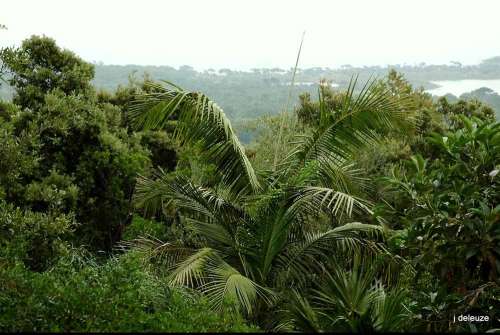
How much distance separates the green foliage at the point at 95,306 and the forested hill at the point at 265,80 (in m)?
31.1

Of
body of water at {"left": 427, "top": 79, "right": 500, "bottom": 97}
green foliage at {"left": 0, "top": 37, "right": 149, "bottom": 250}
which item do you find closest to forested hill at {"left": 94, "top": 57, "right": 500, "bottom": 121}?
body of water at {"left": 427, "top": 79, "right": 500, "bottom": 97}

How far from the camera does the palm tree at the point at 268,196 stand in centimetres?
621

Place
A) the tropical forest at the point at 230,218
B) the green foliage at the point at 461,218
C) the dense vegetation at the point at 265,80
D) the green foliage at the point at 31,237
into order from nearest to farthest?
1. the tropical forest at the point at 230,218
2. the green foliage at the point at 461,218
3. the green foliage at the point at 31,237
4. the dense vegetation at the point at 265,80

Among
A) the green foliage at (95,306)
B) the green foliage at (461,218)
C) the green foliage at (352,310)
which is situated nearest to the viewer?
the green foliage at (95,306)

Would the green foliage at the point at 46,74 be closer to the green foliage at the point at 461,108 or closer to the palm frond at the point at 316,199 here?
the palm frond at the point at 316,199

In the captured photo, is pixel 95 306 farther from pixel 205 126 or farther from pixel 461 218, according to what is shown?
pixel 205 126

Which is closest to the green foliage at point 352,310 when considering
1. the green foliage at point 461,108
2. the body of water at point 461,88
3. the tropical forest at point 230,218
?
the tropical forest at point 230,218

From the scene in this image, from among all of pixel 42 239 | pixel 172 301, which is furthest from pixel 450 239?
pixel 42 239

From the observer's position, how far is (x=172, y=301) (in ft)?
12.4

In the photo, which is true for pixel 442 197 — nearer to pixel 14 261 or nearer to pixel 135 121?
pixel 14 261

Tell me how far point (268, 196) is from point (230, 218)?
1070 mm

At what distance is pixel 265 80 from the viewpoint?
6278 centimetres

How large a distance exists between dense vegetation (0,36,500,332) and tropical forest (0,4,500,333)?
19 mm

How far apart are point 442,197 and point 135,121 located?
4325 millimetres
